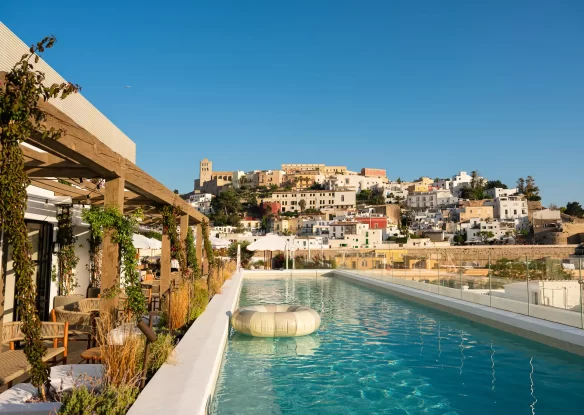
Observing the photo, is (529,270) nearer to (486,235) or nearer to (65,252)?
(65,252)

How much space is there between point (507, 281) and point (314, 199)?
98.3m

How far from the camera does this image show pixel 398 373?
5633 millimetres

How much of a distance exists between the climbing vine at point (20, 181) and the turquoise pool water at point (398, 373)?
1.97m

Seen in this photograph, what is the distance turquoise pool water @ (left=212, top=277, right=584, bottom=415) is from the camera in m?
4.54

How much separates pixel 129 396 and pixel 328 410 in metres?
2.11

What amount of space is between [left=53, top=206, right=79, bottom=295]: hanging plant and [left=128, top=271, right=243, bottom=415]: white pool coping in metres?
3.48

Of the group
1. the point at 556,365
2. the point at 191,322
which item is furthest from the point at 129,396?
the point at 556,365

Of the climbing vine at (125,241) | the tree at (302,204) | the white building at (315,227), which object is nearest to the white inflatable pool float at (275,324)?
the climbing vine at (125,241)

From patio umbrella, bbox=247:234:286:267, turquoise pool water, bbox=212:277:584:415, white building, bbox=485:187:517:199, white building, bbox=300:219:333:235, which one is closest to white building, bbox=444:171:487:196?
white building, bbox=485:187:517:199

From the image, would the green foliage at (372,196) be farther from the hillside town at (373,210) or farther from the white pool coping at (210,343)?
the white pool coping at (210,343)

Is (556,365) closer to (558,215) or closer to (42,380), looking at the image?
(42,380)

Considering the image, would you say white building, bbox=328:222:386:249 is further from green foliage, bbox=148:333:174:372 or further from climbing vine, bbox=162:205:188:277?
green foliage, bbox=148:333:174:372

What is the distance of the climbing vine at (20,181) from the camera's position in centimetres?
291

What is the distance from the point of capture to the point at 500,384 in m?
5.21
